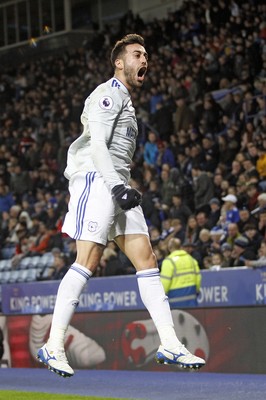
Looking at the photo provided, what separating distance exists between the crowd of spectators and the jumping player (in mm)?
6282

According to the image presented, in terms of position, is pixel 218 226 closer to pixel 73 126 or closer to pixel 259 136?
pixel 259 136

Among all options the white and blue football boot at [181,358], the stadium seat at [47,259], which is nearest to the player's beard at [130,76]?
the white and blue football boot at [181,358]

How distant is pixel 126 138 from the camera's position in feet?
20.9

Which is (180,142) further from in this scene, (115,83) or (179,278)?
(115,83)

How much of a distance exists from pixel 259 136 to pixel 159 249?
9.86ft

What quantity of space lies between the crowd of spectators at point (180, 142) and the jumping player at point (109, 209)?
628 cm

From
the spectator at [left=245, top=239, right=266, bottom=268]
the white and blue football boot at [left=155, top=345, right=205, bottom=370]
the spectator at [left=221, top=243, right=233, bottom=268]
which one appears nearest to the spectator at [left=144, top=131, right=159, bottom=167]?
the spectator at [left=221, top=243, right=233, bottom=268]

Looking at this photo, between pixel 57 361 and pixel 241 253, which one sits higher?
pixel 241 253

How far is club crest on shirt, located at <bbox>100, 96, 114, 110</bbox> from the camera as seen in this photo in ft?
20.3

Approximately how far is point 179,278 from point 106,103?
644 centimetres

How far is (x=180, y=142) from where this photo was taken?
60.0ft

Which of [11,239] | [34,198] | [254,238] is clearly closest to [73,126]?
[34,198]

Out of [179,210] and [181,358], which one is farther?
[179,210]

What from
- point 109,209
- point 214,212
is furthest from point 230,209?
point 109,209
